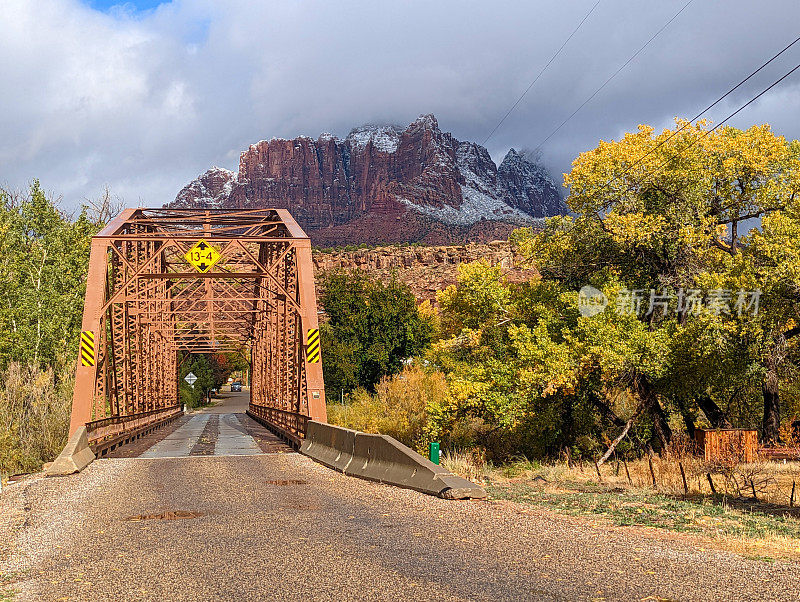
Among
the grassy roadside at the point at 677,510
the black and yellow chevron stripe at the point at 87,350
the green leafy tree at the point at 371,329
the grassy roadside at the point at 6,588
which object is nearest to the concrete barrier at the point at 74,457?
the black and yellow chevron stripe at the point at 87,350

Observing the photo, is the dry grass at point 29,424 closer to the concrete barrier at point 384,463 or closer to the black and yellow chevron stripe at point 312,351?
the black and yellow chevron stripe at point 312,351

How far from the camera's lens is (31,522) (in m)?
11.7

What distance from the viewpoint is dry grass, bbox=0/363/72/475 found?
26625mm

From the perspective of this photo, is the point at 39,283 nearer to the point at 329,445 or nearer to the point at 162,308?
the point at 162,308

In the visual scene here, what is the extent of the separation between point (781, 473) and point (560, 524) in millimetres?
11798

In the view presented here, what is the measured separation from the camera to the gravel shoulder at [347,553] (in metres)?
7.04

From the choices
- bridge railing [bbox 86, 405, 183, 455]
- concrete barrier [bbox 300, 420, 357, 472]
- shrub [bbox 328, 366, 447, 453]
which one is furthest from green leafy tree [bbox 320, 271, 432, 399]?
concrete barrier [bbox 300, 420, 357, 472]

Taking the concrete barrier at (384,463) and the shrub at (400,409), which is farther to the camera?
the shrub at (400,409)

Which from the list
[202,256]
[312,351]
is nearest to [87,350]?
[202,256]

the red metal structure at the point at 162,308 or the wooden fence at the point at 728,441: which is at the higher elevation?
the red metal structure at the point at 162,308

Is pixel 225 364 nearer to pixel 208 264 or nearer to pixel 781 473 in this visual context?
pixel 208 264

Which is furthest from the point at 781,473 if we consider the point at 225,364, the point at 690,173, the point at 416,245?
the point at 225,364

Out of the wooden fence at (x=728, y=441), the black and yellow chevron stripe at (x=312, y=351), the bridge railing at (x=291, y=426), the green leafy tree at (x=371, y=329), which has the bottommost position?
the wooden fence at (x=728, y=441)

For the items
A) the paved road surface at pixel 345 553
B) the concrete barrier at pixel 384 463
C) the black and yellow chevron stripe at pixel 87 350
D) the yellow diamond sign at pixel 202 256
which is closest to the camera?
the paved road surface at pixel 345 553
